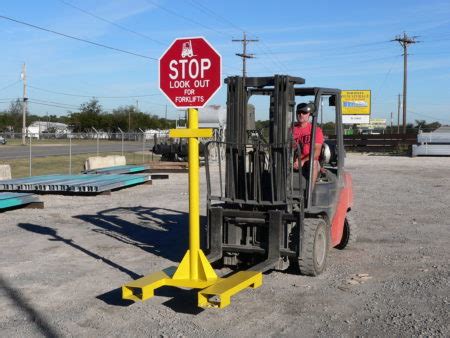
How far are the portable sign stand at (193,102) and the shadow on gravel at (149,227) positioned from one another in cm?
226

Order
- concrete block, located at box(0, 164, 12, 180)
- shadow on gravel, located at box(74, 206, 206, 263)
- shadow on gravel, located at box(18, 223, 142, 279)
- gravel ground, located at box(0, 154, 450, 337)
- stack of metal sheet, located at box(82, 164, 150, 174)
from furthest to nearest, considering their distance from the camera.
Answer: stack of metal sheet, located at box(82, 164, 150, 174)
concrete block, located at box(0, 164, 12, 180)
shadow on gravel, located at box(74, 206, 206, 263)
shadow on gravel, located at box(18, 223, 142, 279)
gravel ground, located at box(0, 154, 450, 337)

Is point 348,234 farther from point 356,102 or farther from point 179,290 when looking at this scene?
point 356,102

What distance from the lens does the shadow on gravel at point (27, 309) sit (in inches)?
214

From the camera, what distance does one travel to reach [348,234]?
905cm

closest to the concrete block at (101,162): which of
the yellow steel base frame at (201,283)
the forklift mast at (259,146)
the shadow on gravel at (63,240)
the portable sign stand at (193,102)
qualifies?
the shadow on gravel at (63,240)

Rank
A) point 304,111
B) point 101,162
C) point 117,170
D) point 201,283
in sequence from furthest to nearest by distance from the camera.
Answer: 1. point 101,162
2. point 117,170
3. point 304,111
4. point 201,283

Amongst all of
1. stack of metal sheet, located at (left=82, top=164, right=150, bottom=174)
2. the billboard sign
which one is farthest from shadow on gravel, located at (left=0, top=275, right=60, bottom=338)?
the billboard sign

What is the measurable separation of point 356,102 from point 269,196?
173ft

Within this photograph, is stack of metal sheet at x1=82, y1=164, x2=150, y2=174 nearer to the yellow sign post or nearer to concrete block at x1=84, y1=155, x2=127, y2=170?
concrete block at x1=84, y1=155, x2=127, y2=170

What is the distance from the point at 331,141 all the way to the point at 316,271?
7.48 ft

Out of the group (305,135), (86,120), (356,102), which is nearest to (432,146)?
(356,102)

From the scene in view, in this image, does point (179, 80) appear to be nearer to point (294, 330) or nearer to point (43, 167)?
point (294, 330)

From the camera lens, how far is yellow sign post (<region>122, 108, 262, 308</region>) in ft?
18.7

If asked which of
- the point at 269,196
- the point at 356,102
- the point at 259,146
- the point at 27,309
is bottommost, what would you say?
the point at 27,309
